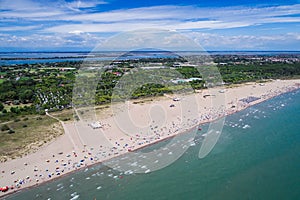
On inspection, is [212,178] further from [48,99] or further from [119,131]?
[48,99]

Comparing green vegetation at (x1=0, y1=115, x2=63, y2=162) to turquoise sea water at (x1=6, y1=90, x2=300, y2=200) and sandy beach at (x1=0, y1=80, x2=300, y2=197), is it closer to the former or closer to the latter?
sandy beach at (x1=0, y1=80, x2=300, y2=197)

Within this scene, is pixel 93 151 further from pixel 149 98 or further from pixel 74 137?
pixel 149 98

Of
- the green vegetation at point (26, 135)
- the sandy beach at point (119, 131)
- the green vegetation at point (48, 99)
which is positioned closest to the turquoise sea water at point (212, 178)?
the sandy beach at point (119, 131)

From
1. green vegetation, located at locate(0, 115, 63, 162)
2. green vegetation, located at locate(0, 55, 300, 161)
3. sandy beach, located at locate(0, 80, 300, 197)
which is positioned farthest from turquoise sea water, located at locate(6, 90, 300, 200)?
green vegetation, located at locate(0, 55, 300, 161)

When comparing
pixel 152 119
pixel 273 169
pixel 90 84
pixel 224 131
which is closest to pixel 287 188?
pixel 273 169

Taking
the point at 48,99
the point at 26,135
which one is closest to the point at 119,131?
the point at 26,135

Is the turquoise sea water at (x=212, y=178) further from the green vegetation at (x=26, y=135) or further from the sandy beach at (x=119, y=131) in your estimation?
the green vegetation at (x=26, y=135)
